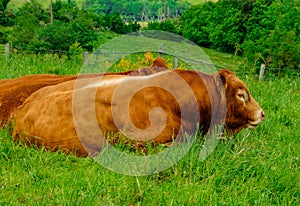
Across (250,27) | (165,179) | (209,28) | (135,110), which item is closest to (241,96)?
(135,110)

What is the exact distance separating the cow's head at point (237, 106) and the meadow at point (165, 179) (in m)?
0.18

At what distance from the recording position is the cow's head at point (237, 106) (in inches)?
195

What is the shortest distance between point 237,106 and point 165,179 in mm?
1552

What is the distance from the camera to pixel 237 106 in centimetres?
499

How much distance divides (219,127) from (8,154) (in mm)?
2119

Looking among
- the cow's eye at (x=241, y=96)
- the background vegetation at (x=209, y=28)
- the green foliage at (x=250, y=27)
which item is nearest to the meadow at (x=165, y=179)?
the cow's eye at (x=241, y=96)

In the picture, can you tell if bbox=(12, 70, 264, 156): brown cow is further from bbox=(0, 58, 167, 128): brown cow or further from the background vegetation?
the background vegetation

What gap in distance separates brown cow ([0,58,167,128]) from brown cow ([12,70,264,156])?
33 centimetres

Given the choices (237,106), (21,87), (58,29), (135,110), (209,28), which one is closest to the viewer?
(135,110)

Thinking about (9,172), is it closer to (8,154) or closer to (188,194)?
(8,154)

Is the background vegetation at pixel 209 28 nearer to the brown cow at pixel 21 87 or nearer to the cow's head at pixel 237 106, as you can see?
the brown cow at pixel 21 87

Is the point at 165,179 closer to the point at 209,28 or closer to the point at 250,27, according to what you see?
the point at 250,27

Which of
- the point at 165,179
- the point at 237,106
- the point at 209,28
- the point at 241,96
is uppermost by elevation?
the point at 241,96

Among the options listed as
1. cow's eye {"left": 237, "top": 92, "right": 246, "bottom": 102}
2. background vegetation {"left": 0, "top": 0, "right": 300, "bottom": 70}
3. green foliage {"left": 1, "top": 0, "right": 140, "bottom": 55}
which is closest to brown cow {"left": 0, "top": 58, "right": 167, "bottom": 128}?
cow's eye {"left": 237, "top": 92, "right": 246, "bottom": 102}
